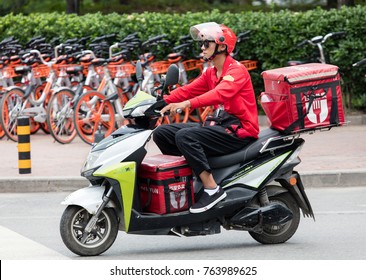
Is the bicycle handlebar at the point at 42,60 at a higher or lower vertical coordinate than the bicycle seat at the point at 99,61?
lower

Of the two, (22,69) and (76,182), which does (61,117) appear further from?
(76,182)

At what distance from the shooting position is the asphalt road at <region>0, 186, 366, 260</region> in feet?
27.4

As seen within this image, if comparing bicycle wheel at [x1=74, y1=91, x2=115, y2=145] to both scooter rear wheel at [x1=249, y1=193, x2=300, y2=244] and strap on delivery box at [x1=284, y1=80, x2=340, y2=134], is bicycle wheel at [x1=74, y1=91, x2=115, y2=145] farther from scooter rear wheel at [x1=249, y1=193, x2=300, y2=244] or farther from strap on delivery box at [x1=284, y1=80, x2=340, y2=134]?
strap on delivery box at [x1=284, y1=80, x2=340, y2=134]

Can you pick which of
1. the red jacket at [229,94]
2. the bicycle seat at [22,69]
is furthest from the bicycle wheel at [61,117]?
the red jacket at [229,94]

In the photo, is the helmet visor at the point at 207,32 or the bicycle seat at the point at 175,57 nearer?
the helmet visor at the point at 207,32

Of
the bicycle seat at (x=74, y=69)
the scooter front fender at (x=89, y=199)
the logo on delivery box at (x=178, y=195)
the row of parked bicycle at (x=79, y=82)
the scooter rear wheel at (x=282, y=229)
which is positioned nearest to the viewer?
the scooter front fender at (x=89, y=199)

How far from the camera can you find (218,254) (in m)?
8.41

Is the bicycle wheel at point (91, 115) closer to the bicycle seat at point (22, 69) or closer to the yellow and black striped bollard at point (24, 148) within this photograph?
the bicycle seat at point (22, 69)

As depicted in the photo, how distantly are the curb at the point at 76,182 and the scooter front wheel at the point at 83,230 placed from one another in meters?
4.11

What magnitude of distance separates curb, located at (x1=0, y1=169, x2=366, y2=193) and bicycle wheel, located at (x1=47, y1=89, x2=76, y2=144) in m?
3.52

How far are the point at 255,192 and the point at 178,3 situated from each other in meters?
23.4

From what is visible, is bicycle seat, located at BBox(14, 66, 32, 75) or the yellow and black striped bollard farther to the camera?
bicycle seat, located at BBox(14, 66, 32, 75)

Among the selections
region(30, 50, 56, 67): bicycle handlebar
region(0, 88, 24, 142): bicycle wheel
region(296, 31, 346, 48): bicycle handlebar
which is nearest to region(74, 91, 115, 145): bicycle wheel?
region(0, 88, 24, 142): bicycle wheel

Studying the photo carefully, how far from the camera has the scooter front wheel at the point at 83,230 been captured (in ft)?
27.0
